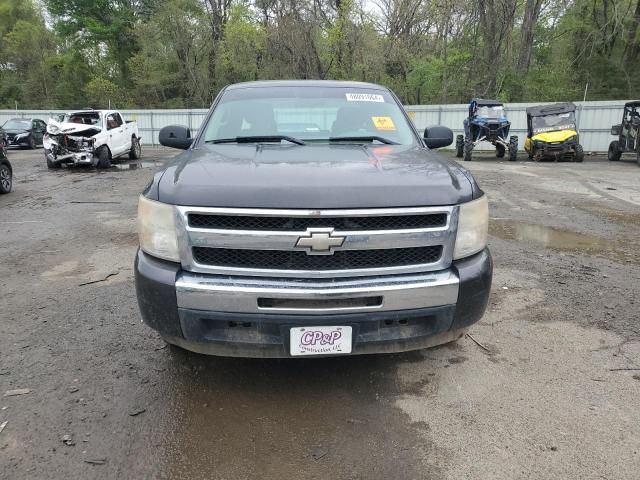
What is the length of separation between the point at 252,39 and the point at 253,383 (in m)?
30.5

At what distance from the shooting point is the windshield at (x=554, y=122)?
17844 millimetres

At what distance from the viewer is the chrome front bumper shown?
2465mm

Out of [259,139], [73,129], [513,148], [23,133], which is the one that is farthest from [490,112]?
[23,133]

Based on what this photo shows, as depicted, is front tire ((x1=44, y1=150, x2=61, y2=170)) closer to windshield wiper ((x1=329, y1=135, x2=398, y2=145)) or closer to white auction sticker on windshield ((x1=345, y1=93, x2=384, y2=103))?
white auction sticker on windshield ((x1=345, y1=93, x2=384, y2=103))

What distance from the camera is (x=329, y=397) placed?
2936 millimetres

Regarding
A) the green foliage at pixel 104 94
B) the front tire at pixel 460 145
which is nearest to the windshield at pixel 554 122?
the front tire at pixel 460 145

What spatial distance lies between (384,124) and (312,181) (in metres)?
1.62

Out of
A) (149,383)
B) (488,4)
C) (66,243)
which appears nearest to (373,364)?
(149,383)

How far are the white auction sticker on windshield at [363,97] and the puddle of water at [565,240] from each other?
3.34 m

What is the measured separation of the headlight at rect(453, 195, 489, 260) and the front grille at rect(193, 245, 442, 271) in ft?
0.90

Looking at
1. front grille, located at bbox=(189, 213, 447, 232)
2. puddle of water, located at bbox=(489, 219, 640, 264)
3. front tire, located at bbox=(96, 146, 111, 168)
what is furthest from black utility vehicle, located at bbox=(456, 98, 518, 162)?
front grille, located at bbox=(189, 213, 447, 232)

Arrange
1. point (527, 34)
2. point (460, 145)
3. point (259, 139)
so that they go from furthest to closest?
1. point (527, 34)
2. point (460, 145)
3. point (259, 139)

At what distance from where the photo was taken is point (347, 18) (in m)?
26.5

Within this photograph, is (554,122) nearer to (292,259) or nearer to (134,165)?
(134,165)
